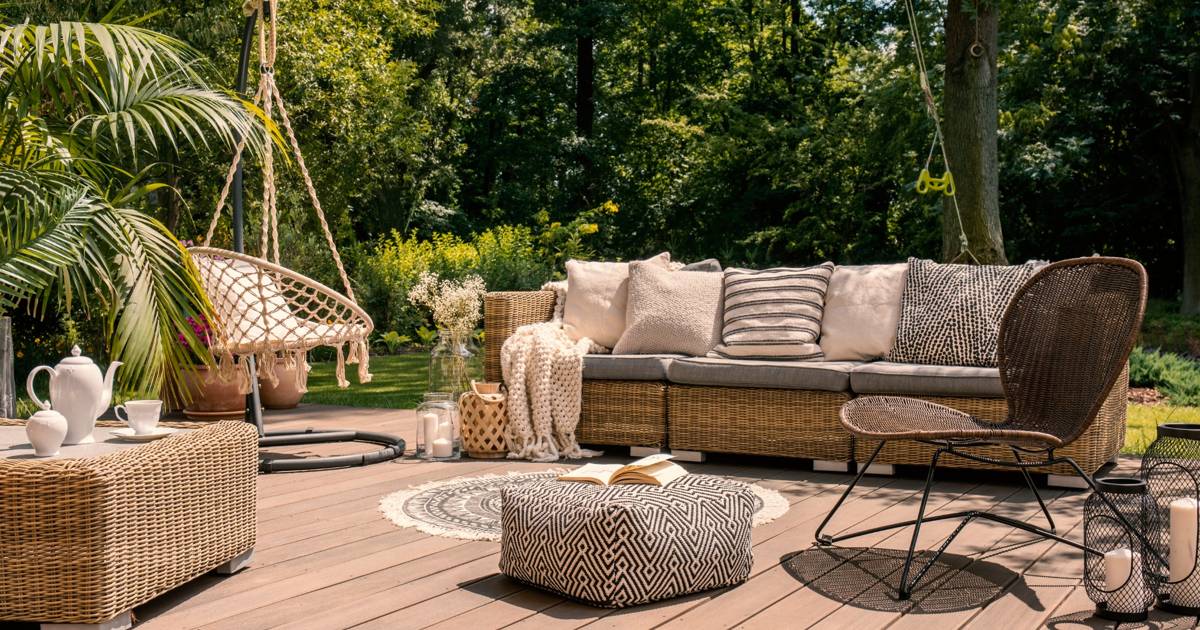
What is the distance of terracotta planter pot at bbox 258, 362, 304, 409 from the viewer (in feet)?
21.5

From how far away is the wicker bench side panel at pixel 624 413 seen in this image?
4902 mm

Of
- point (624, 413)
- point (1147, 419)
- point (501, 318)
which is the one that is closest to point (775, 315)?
point (624, 413)

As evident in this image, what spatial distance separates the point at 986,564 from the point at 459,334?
287 cm

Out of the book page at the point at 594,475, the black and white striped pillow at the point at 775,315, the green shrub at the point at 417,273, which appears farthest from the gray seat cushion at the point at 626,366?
the green shrub at the point at 417,273

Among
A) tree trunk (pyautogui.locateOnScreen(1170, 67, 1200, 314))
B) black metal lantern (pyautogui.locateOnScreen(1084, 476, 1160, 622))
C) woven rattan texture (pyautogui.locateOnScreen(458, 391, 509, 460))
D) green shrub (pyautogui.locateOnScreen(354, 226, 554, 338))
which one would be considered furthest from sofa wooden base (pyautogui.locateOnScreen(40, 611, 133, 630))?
tree trunk (pyautogui.locateOnScreen(1170, 67, 1200, 314))

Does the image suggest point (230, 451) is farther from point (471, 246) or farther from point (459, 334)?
point (471, 246)

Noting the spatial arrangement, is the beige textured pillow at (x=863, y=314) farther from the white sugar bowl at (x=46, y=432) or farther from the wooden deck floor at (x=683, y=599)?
the white sugar bowl at (x=46, y=432)

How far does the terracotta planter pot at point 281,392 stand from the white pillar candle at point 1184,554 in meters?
5.20

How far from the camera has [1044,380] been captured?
3.26 m

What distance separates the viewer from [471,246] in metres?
12.3

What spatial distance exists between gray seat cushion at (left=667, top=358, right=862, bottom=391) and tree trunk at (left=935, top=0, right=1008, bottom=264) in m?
2.45

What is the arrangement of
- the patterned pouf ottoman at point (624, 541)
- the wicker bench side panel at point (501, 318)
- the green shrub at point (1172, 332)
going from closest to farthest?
the patterned pouf ottoman at point (624, 541)
the wicker bench side panel at point (501, 318)
the green shrub at point (1172, 332)

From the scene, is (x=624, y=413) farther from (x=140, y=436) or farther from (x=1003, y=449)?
(x=140, y=436)

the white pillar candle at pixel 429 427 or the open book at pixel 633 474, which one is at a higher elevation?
the open book at pixel 633 474
